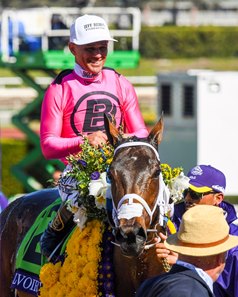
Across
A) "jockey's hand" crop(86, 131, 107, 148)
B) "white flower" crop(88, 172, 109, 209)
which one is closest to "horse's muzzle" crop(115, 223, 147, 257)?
"white flower" crop(88, 172, 109, 209)

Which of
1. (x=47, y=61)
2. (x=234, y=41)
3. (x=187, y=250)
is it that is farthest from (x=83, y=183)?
(x=234, y=41)

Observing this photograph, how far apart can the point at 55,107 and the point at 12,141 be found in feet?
46.0

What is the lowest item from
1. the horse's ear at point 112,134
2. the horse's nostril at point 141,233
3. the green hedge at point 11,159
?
the green hedge at point 11,159

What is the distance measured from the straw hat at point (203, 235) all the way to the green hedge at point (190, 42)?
47935 millimetres

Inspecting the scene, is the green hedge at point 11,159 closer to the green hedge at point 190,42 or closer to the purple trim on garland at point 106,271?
the purple trim on garland at point 106,271

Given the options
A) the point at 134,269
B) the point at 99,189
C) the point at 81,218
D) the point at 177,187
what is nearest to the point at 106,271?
the point at 134,269

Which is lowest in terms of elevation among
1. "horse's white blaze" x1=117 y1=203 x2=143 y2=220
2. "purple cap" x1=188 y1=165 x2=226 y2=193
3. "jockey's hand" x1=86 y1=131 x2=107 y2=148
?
"purple cap" x1=188 y1=165 x2=226 y2=193

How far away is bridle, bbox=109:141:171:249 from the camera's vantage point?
4973 millimetres

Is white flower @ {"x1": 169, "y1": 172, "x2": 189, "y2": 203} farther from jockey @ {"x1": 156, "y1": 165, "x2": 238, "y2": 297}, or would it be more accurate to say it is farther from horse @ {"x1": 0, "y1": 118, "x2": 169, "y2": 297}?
horse @ {"x1": 0, "y1": 118, "x2": 169, "y2": 297}

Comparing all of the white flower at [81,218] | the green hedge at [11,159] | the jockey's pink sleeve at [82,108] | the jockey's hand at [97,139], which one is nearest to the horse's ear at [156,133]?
the jockey's hand at [97,139]

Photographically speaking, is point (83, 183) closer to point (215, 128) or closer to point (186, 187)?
point (186, 187)

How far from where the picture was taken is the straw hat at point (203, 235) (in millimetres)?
3775

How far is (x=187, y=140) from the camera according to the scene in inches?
674

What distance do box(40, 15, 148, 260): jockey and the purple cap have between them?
1.76ft
